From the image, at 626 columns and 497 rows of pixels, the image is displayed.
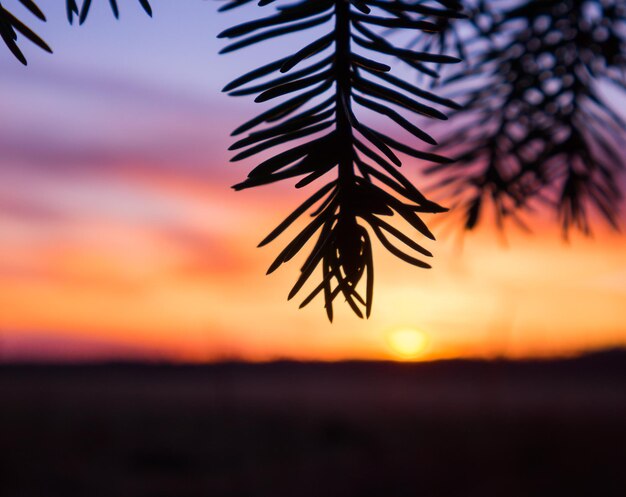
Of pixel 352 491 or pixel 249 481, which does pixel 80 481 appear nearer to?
pixel 249 481

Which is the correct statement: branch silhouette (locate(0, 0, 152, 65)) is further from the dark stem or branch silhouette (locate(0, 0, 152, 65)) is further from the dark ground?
the dark ground

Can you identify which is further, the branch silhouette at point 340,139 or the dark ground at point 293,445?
the dark ground at point 293,445

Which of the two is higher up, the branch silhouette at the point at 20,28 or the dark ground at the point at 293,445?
the branch silhouette at the point at 20,28

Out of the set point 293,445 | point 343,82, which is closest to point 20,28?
point 343,82

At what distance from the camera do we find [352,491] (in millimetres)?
2959

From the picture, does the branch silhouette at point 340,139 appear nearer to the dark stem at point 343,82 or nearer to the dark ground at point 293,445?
the dark stem at point 343,82

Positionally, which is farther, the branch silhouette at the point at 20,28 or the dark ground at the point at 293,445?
the dark ground at the point at 293,445

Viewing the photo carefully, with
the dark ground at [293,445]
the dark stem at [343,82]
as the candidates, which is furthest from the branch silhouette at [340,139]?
the dark ground at [293,445]

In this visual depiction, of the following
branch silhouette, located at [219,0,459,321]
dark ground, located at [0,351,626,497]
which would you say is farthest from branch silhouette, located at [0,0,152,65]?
dark ground, located at [0,351,626,497]

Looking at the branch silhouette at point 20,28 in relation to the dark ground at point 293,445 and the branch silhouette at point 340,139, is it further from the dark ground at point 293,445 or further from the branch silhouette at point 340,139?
the dark ground at point 293,445

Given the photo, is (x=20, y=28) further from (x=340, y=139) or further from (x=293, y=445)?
(x=293, y=445)

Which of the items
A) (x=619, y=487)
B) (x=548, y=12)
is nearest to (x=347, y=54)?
(x=548, y=12)

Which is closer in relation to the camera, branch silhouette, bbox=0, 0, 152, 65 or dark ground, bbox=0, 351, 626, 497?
branch silhouette, bbox=0, 0, 152, 65

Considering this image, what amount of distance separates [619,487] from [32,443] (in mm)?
2409
